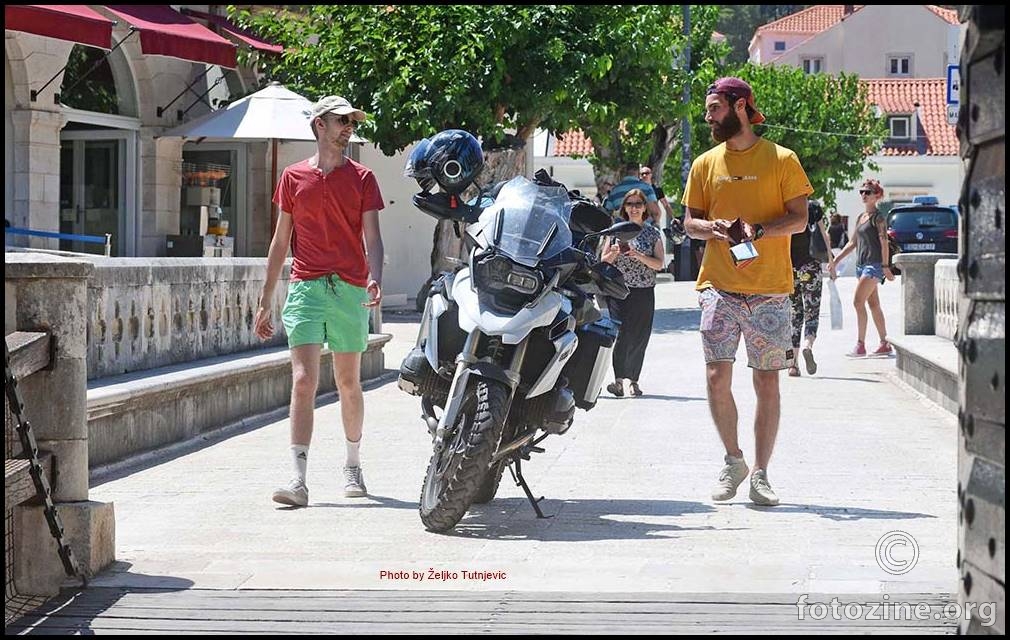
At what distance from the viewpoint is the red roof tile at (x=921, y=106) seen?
3014 inches

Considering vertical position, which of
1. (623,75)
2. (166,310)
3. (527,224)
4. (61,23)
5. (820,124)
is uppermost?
(820,124)

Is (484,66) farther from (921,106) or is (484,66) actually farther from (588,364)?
(921,106)

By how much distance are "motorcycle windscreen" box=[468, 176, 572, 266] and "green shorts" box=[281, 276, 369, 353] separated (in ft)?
3.09

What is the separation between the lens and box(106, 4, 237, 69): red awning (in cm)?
1948

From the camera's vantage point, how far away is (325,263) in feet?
25.5

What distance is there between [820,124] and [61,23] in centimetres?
5520

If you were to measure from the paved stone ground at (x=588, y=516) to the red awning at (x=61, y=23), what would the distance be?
663 centimetres

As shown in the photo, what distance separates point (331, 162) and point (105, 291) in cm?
264

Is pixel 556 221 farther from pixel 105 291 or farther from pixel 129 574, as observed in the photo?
pixel 105 291

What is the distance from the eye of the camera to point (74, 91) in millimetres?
21672

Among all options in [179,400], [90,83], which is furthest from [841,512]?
[90,83]

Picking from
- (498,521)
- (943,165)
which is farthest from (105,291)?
(943,165)

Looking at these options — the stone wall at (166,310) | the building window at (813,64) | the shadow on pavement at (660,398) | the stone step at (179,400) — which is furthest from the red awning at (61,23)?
the building window at (813,64)

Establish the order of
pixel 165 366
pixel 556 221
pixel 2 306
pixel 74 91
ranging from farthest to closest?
pixel 74 91, pixel 165 366, pixel 556 221, pixel 2 306
